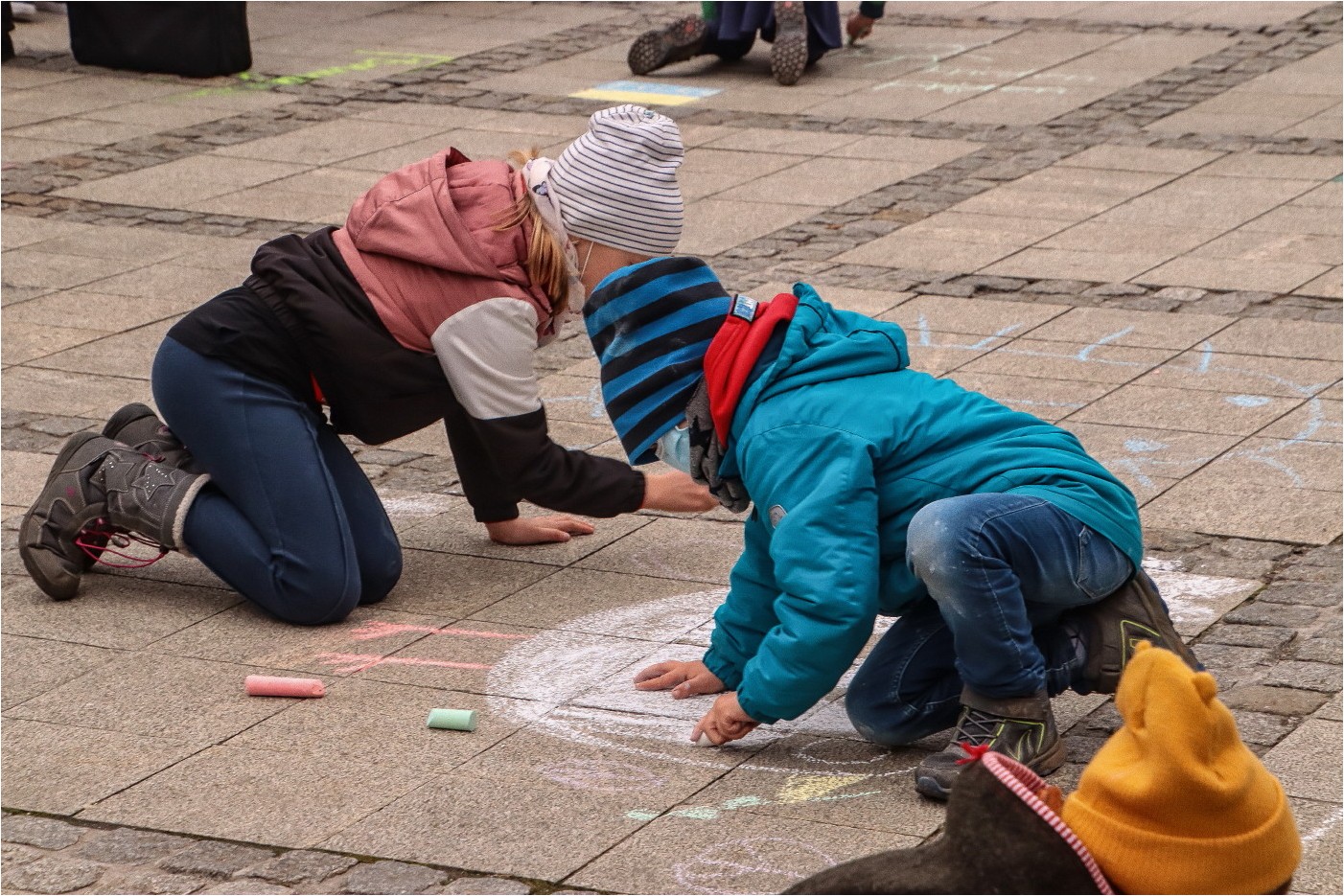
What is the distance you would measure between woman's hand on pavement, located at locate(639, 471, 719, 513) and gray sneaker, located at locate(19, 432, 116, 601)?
1258 millimetres

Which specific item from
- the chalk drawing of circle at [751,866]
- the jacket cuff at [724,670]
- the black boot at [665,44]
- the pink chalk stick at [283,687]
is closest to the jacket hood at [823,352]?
the jacket cuff at [724,670]

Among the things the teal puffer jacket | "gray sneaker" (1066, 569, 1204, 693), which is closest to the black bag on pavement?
the teal puffer jacket

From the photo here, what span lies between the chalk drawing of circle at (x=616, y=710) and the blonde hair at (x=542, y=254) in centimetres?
71

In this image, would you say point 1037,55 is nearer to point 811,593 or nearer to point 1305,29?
point 1305,29

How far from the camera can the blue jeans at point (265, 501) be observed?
414 cm

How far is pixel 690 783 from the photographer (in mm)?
3330

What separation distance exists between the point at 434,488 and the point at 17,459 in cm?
118

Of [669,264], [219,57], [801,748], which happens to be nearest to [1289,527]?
[801,748]

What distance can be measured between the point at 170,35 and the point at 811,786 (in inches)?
356

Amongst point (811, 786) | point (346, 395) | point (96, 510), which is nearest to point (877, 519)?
point (811, 786)

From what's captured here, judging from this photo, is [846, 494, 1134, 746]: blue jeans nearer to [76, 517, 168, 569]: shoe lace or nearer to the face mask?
the face mask

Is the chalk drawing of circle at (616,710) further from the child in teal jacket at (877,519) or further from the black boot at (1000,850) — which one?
the black boot at (1000,850)

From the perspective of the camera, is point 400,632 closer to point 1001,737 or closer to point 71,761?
point 71,761

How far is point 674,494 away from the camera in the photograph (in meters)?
4.23
